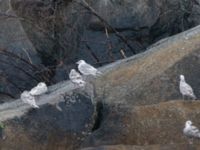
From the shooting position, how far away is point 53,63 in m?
15.9

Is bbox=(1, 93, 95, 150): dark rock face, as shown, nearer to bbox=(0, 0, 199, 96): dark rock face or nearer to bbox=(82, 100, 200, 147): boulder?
bbox=(82, 100, 200, 147): boulder

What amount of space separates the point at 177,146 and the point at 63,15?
22.5ft

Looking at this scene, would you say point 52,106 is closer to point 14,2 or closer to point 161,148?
point 161,148

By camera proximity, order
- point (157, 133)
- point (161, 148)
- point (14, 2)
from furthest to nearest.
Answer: point (14, 2)
point (157, 133)
point (161, 148)

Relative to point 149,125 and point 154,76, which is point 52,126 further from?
point 154,76

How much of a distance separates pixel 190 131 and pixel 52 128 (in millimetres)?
1832

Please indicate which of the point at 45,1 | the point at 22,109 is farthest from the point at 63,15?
the point at 22,109

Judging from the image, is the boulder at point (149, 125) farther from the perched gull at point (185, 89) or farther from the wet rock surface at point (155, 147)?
the wet rock surface at point (155, 147)

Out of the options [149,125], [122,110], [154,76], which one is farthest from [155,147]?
[154,76]

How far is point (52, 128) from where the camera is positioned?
10.5 metres

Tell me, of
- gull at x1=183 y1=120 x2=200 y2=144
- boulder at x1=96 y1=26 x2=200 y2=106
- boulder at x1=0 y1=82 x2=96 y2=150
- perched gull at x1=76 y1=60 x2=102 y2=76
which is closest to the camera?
gull at x1=183 y1=120 x2=200 y2=144

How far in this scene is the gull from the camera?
9.47m

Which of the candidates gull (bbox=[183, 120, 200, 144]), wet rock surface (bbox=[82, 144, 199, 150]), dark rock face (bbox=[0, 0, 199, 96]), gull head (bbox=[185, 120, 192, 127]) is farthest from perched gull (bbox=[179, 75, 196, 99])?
dark rock face (bbox=[0, 0, 199, 96])

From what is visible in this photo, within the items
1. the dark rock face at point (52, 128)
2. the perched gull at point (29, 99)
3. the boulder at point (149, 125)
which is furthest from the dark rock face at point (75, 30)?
the boulder at point (149, 125)
